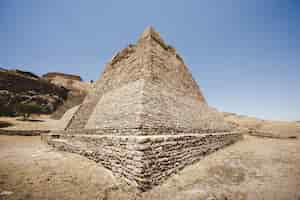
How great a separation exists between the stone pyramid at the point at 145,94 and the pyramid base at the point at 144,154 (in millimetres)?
1025

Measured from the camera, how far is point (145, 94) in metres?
6.68

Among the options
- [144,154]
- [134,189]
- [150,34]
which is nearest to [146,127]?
[144,154]

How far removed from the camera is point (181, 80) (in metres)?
11.1

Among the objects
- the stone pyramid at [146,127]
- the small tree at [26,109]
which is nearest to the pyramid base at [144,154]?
the stone pyramid at [146,127]

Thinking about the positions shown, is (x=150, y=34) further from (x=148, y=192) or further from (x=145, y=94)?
(x=148, y=192)

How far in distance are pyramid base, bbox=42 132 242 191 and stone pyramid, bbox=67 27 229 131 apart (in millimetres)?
1025

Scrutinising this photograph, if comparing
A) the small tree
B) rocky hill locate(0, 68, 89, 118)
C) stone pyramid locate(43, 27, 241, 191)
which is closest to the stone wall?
stone pyramid locate(43, 27, 241, 191)

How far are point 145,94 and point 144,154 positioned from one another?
3389 mm

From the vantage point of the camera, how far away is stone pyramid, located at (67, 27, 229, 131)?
627 centimetres

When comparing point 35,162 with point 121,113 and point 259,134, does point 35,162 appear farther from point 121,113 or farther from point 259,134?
point 259,134

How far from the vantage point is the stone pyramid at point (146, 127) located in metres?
4.18

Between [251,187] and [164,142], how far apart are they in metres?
3.20

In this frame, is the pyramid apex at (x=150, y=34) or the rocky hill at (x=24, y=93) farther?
the rocky hill at (x=24, y=93)

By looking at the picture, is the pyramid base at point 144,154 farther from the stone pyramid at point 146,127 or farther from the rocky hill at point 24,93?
the rocky hill at point 24,93
